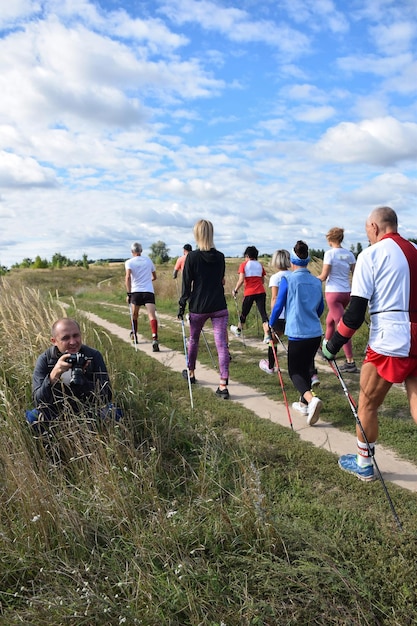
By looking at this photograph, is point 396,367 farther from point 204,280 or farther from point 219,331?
point 204,280

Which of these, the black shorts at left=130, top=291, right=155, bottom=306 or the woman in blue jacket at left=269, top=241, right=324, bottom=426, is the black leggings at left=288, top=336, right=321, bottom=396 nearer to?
the woman in blue jacket at left=269, top=241, right=324, bottom=426

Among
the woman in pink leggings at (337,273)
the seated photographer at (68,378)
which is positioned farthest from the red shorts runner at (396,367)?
the woman in pink leggings at (337,273)

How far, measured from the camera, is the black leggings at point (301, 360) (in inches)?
223

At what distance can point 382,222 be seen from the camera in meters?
3.88

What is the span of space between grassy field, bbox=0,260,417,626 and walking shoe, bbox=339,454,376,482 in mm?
104

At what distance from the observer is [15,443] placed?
13.5ft

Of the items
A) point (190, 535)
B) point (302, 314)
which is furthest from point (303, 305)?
point (190, 535)

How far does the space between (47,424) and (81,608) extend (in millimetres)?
2109

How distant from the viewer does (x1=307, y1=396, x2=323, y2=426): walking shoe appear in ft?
16.7

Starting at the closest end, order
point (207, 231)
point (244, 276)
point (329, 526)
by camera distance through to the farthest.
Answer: point (329, 526), point (207, 231), point (244, 276)

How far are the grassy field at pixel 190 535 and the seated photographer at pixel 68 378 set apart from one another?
0.74ft

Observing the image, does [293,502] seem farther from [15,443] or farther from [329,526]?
[15,443]

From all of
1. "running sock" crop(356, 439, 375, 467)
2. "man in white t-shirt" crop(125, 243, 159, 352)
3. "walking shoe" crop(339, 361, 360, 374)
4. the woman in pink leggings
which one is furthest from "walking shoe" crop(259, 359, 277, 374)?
"running sock" crop(356, 439, 375, 467)

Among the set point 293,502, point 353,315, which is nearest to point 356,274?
point 353,315
